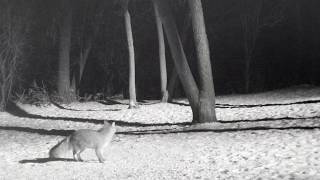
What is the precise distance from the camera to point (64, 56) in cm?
2912

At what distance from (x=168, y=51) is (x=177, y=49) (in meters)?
17.6

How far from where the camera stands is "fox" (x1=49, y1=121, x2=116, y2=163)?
11.9 meters

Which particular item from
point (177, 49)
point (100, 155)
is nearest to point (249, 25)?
point (177, 49)

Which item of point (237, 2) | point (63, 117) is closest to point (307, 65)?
point (237, 2)

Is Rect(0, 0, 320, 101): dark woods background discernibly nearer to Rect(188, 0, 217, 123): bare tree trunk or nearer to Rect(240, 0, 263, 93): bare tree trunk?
Rect(240, 0, 263, 93): bare tree trunk

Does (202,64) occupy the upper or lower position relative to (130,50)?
lower

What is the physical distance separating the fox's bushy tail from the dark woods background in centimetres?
1554

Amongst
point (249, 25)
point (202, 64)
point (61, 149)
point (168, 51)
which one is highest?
point (249, 25)

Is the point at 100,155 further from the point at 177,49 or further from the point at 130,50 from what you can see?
the point at 130,50

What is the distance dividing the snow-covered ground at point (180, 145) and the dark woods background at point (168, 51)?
8.77 m

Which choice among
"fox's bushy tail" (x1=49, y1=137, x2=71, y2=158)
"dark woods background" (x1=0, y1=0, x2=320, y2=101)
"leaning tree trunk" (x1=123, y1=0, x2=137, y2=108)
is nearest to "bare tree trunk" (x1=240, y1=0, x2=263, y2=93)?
"dark woods background" (x1=0, y1=0, x2=320, y2=101)

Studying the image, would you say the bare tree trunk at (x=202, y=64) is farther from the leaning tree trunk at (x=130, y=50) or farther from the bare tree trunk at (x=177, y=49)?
the leaning tree trunk at (x=130, y=50)

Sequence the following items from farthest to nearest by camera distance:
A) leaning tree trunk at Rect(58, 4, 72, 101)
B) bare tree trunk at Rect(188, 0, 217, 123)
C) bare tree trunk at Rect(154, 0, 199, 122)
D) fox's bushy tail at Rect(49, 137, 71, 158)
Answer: leaning tree trunk at Rect(58, 4, 72, 101) < bare tree trunk at Rect(154, 0, 199, 122) < bare tree trunk at Rect(188, 0, 217, 123) < fox's bushy tail at Rect(49, 137, 71, 158)

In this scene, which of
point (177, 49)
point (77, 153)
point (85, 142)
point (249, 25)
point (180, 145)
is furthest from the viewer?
point (249, 25)
